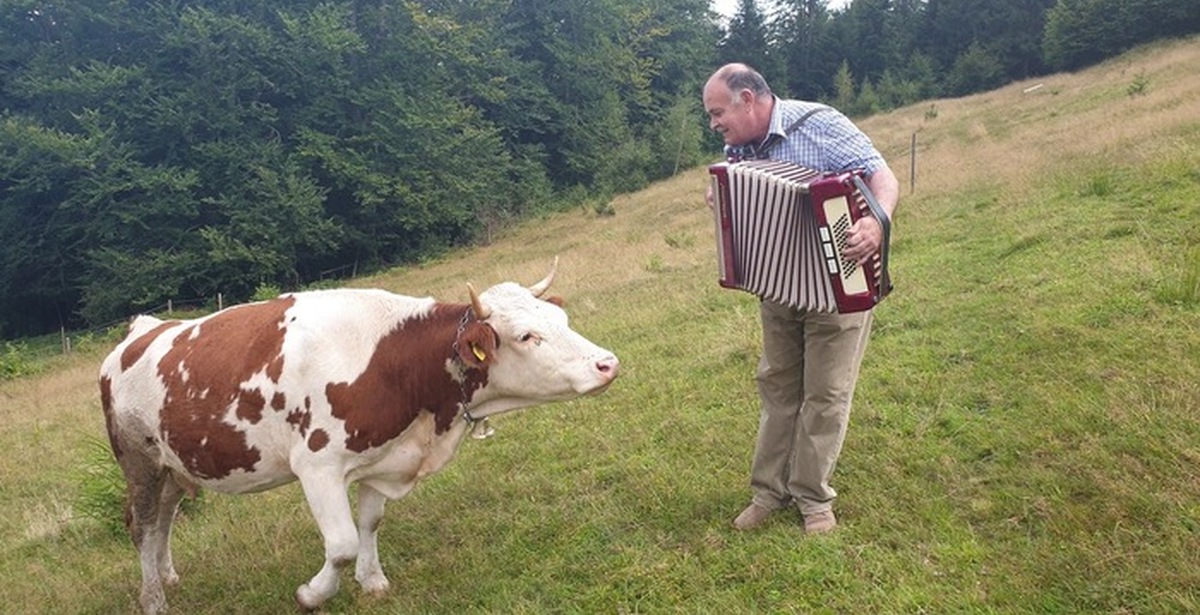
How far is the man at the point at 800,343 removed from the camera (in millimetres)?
3957

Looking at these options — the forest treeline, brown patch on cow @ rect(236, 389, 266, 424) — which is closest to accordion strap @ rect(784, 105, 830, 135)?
brown patch on cow @ rect(236, 389, 266, 424)

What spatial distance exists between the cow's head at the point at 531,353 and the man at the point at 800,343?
98cm

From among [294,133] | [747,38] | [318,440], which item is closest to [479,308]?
[318,440]

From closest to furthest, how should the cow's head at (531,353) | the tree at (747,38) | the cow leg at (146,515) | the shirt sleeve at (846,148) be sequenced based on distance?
1. the shirt sleeve at (846,148)
2. the cow's head at (531,353)
3. the cow leg at (146,515)
4. the tree at (747,38)

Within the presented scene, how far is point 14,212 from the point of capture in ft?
106

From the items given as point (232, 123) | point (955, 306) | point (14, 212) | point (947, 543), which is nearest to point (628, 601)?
point (947, 543)

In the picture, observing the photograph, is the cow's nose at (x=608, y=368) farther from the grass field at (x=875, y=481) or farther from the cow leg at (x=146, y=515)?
the cow leg at (x=146, y=515)

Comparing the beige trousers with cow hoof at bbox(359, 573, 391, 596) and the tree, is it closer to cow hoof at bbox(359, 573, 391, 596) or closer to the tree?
cow hoof at bbox(359, 573, 391, 596)

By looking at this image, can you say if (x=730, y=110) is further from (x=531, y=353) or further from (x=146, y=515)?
(x=146, y=515)

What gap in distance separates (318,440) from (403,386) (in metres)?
0.50

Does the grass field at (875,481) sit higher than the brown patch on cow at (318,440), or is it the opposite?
the brown patch on cow at (318,440)

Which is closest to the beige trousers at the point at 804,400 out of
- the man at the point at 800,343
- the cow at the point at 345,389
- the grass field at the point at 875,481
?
the man at the point at 800,343

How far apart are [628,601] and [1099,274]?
17.8ft

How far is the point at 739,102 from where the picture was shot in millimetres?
3973
